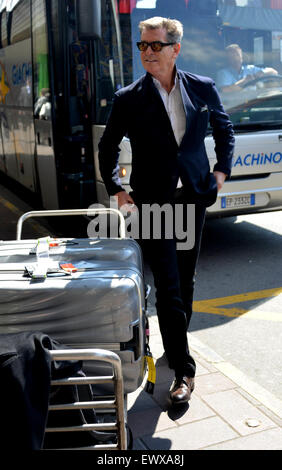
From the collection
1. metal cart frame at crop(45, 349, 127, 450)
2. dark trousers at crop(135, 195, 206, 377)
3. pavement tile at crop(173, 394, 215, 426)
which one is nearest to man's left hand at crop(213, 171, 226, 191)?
dark trousers at crop(135, 195, 206, 377)

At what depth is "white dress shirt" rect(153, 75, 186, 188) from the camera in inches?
133

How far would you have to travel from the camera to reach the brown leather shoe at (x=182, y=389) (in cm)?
331

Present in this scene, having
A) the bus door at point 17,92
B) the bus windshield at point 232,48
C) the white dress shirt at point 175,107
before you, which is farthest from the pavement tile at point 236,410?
the bus door at point 17,92

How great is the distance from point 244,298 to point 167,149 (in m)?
2.41

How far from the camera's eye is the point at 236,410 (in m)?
3.27

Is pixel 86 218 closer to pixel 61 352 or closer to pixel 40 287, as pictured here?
pixel 40 287

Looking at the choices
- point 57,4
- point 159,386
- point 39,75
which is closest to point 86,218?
point 39,75

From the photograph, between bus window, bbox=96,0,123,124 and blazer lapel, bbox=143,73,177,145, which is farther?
bus window, bbox=96,0,123,124

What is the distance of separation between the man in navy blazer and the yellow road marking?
5.13 feet

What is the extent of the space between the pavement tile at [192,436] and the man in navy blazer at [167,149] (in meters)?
0.22

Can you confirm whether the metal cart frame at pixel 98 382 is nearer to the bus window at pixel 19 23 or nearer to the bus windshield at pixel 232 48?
the bus windshield at pixel 232 48

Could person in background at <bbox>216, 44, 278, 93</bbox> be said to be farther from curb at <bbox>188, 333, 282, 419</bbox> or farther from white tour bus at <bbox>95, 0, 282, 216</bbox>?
curb at <bbox>188, 333, 282, 419</bbox>

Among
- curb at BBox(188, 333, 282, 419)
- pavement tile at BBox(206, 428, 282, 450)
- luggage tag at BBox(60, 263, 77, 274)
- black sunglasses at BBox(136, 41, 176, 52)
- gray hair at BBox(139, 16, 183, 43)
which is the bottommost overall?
curb at BBox(188, 333, 282, 419)
